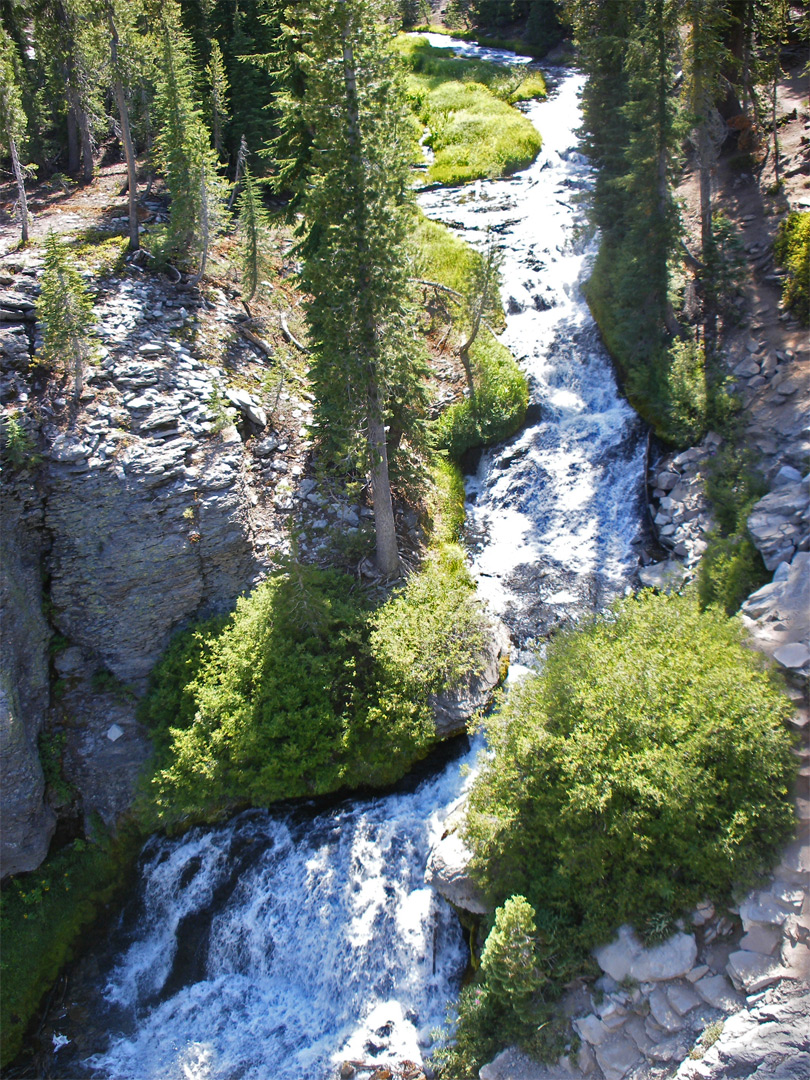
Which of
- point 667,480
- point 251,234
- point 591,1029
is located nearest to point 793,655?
point 591,1029

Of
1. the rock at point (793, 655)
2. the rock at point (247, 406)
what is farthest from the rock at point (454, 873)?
A: the rock at point (247, 406)

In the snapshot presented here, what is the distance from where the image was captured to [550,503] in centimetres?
2091

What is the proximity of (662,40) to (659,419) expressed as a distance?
11.5 meters

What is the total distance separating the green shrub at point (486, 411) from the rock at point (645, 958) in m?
14.7

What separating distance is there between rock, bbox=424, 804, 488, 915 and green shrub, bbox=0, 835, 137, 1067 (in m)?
7.87

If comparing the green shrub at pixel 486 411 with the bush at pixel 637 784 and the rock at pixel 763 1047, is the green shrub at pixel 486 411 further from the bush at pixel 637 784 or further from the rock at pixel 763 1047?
the rock at pixel 763 1047

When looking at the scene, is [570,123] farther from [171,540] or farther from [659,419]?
[171,540]

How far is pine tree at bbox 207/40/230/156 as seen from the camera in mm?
26188

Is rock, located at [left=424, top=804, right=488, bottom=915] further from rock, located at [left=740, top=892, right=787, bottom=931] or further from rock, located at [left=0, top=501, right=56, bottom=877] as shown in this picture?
rock, located at [left=0, top=501, right=56, bottom=877]

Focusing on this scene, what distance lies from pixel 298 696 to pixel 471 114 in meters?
39.3

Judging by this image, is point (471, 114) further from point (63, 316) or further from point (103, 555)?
point (103, 555)

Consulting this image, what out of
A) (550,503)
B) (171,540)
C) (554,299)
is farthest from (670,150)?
(171,540)

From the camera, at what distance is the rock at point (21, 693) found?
50.0 ft

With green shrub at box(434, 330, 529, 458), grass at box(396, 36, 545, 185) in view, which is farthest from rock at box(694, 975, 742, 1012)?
grass at box(396, 36, 545, 185)
